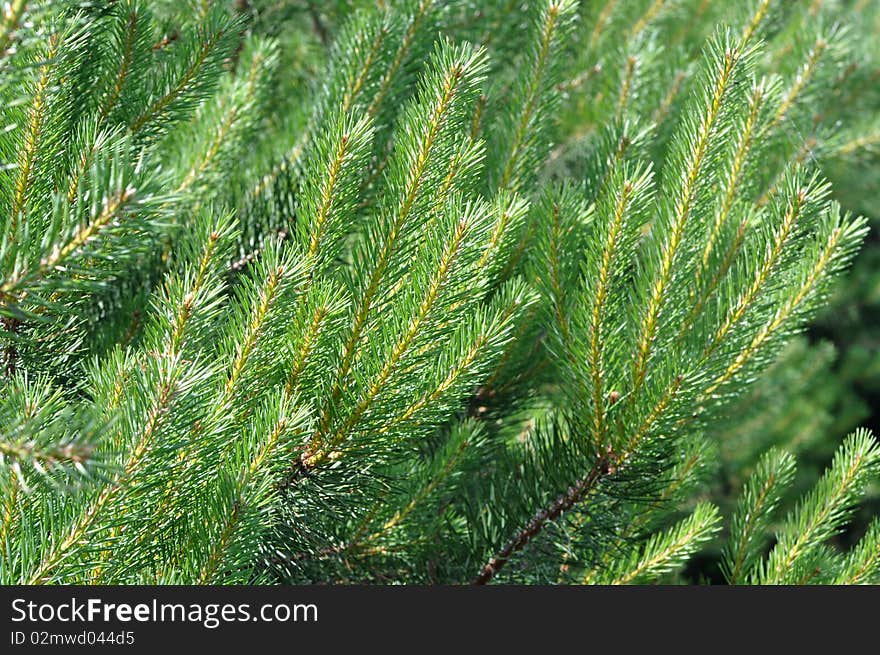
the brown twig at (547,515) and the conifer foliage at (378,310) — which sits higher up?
the conifer foliage at (378,310)

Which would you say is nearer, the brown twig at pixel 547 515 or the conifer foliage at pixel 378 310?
the conifer foliage at pixel 378 310

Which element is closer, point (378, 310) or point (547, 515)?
point (378, 310)

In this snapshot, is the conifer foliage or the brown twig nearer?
the conifer foliage

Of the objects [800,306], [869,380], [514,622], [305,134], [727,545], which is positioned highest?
[305,134]

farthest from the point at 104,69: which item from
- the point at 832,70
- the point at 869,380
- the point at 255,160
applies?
the point at 869,380

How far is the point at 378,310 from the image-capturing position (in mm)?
703

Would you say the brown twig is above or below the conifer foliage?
below

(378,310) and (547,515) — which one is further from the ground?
(378,310)

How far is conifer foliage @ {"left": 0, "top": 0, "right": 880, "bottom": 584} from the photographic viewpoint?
0.57 m

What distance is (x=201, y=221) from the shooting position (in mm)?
716

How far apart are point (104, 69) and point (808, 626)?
77 cm

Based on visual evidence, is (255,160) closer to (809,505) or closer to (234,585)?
(234,585)

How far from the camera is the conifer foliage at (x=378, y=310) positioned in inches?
22.4

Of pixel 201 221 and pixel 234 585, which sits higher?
pixel 201 221
